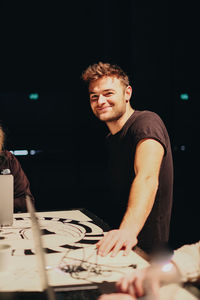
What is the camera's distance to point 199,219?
4.87m

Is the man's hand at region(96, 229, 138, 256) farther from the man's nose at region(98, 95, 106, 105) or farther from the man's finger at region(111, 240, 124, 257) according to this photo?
the man's nose at region(98, 95, 106, 105)

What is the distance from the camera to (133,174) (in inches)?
83.9

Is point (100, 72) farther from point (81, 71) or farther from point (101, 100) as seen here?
point (81, 71)

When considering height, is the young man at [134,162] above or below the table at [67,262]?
above

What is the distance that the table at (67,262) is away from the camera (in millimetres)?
1053

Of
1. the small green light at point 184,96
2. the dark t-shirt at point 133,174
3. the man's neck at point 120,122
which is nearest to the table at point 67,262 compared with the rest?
the dark t-shirt at point 133,174

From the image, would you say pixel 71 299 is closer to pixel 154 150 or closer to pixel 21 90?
pixel 154 150

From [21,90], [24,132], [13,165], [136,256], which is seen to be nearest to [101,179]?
[24,132]

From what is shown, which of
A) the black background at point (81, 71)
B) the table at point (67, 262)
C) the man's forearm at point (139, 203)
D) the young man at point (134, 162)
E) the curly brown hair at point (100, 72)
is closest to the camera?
the table at point (67, 262)

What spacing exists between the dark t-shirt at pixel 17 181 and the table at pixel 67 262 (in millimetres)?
536

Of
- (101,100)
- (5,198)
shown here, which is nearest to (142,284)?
(5,198)

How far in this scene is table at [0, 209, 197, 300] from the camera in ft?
3.45

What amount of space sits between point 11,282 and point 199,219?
164 inches

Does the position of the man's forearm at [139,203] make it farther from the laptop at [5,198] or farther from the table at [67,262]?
the laptop at [5,198]
